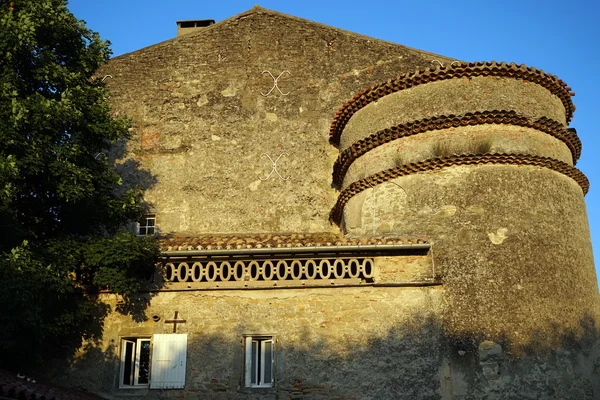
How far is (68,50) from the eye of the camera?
41.8ft

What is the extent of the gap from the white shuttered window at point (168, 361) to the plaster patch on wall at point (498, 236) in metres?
6.13

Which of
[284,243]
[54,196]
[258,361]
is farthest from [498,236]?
[54,196]

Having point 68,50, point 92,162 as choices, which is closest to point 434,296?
point 92,162

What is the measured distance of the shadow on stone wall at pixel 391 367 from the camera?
1166cm

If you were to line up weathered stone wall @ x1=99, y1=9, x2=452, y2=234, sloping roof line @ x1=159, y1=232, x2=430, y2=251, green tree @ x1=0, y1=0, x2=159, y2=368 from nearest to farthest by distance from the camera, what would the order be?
green tree @ x1=0, y1=0, x2=159, y2=368 → sloping roof line @ x1=159, y1=232, x2=430, y2=251 → weathered stone wall @ x1=99, y1=9, x2=452, y2=234

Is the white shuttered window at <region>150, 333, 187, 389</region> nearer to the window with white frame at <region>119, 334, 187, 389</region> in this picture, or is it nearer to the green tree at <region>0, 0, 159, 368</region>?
the window with white frame at <region>119, 334, 187, 389</region>

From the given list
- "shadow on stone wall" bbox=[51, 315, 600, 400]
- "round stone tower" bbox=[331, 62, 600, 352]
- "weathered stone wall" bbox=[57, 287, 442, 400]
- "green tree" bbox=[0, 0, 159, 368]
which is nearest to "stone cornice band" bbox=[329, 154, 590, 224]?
"round stone tower" bbox=[331, 62, 600, 352]

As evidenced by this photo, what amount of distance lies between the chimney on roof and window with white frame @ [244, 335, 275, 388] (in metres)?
11.2

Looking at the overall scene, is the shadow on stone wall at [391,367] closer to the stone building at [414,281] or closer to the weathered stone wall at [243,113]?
the stone building at [414,281]

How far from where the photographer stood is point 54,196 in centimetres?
1223

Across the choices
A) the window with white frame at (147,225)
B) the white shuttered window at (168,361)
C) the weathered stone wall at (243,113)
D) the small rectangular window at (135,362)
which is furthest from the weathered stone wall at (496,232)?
the window with white frame at (147,225)

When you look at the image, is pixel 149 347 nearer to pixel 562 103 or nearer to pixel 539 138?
pixel 539 138

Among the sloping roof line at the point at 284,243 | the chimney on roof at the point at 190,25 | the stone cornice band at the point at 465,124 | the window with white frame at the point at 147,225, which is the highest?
the chimney on roof at the point at 190,25

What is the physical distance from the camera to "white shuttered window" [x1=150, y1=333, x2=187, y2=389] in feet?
40.6
